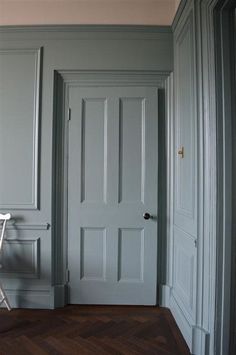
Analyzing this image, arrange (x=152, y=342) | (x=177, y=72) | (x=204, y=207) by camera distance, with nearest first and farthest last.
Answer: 1. (x=204, y=207)
2. (x=152, y=342)
3. (x=177, y=72)

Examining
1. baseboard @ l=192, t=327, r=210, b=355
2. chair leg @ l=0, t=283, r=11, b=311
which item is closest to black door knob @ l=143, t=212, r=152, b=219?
baseboard @ l=192, t=327, r=210, b=355

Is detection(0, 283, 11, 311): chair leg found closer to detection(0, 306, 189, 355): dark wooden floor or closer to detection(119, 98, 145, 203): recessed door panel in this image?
detection(0, 306, 189, 355): dark wooden floor

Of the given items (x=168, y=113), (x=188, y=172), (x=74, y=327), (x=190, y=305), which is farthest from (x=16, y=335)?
(x=168, y=113)

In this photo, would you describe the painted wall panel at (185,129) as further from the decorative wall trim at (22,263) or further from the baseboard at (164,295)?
the decorative wall trim at (22,263)

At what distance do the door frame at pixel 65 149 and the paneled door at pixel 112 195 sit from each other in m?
0.06

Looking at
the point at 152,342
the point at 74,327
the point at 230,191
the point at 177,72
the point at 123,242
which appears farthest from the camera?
the point at 123,242

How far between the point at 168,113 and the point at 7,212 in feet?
6.05

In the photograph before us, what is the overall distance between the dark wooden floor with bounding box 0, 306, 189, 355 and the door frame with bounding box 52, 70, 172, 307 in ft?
0.88

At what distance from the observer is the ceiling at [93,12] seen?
2.53 meters

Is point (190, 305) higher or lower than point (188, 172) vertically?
lower

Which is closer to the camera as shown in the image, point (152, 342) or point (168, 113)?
point (152, 342)

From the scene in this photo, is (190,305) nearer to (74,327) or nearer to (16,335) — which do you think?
(74,327)

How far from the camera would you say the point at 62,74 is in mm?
2580

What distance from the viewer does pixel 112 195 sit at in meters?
2.54
